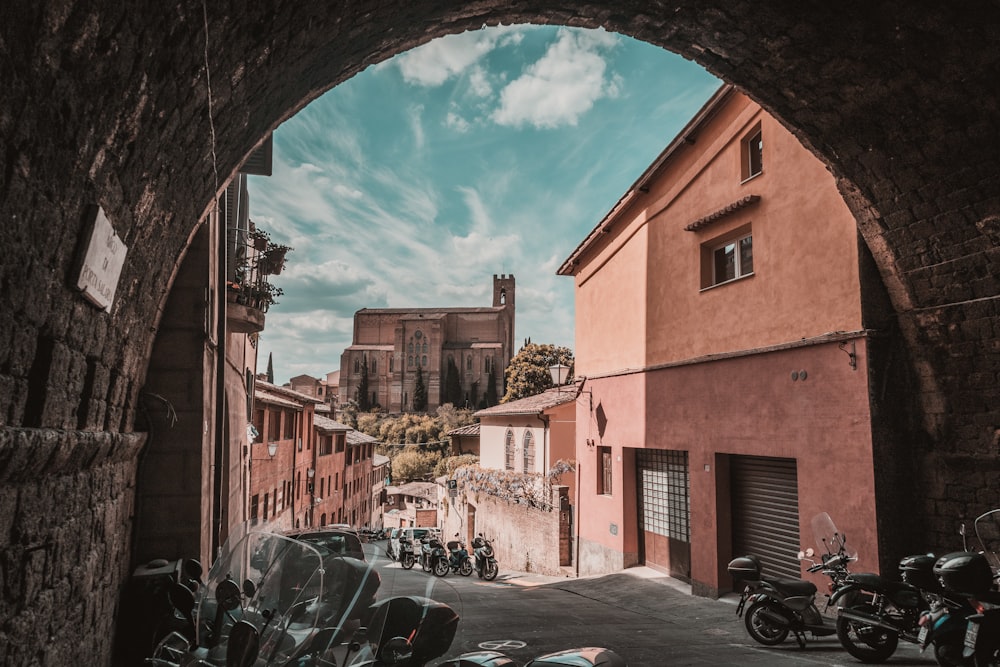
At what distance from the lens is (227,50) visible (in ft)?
11.3

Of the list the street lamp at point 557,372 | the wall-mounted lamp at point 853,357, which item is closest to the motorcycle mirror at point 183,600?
the wall-mounted lamp at point 853,357

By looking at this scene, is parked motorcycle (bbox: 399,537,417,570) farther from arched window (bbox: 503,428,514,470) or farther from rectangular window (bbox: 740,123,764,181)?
rectangular window (bbox: 740,123,764,181)

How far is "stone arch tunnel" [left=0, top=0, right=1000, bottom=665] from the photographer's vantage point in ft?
8.16

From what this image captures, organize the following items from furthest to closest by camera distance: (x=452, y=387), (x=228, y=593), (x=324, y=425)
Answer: (x=452, y=387)
(x=324, y=425)
(x=228, y=593)

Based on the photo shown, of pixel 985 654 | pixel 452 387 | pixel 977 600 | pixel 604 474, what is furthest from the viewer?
pixel 452 387

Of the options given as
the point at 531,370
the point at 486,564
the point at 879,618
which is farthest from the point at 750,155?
the point at 531,370

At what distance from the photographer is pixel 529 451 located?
21.5 m

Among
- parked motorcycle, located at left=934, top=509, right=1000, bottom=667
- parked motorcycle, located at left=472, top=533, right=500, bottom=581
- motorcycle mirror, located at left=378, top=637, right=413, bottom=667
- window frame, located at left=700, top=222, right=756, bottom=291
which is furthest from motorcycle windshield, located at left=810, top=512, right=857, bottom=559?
parked motorcycle, located at left=472, top=533, right=500, bottom=581

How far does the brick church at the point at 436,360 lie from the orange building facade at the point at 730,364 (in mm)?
67098

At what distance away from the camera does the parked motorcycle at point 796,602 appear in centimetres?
644

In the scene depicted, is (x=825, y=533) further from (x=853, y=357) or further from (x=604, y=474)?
(x=604, y=474)

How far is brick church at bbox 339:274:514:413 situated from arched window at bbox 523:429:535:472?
5772cm

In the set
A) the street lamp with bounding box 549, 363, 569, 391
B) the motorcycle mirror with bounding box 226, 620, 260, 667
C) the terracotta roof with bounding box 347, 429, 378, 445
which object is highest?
the street lamp with bounding box 549, 363, 569, 391

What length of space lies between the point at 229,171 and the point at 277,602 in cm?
339
